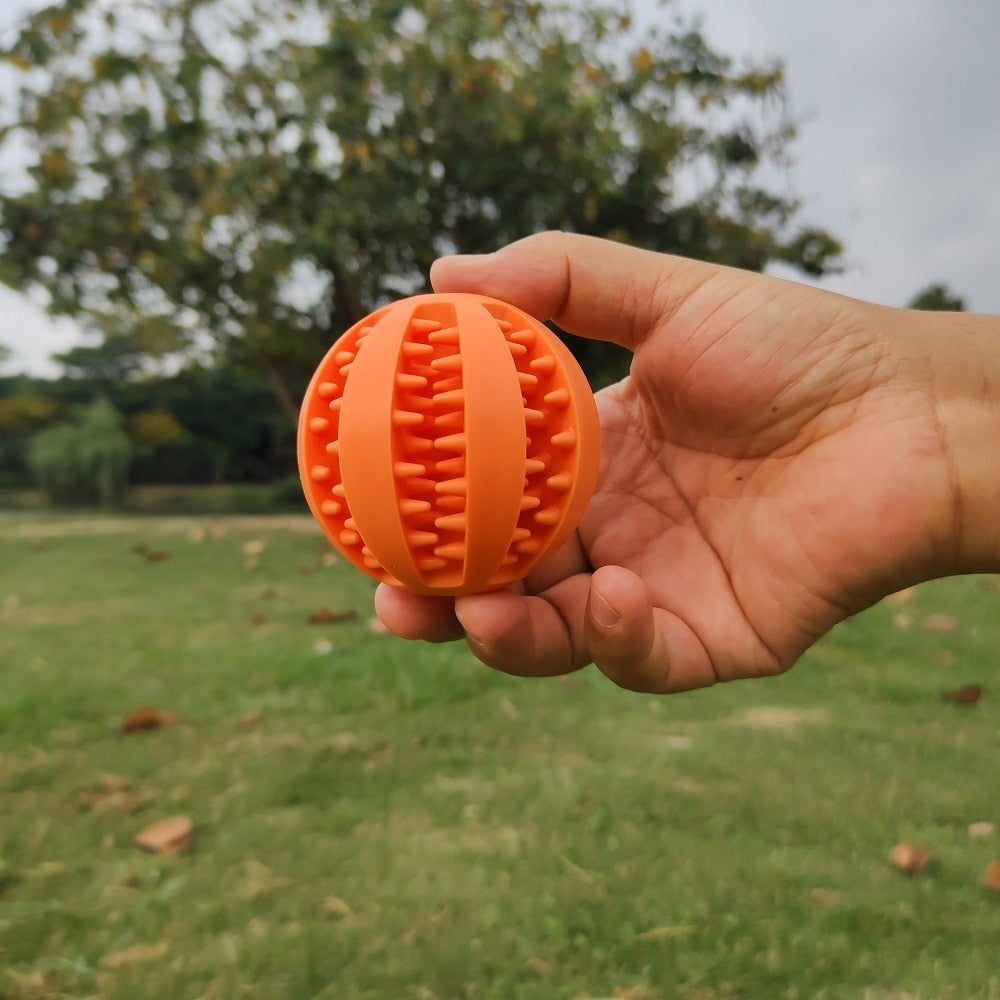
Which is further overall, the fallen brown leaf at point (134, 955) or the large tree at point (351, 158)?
the large tree at point (351, 158)

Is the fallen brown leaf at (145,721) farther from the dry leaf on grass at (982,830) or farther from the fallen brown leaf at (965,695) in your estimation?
the fallen brown leaf at (965,695)

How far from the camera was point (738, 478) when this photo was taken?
5.91ft

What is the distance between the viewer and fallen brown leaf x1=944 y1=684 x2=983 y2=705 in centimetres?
257

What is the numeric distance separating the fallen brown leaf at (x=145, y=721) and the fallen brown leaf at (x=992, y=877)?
218 centimetres

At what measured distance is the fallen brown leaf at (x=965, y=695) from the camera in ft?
8.45

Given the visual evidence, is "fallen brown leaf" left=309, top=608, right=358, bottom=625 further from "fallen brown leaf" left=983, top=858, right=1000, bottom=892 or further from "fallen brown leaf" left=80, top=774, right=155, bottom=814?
"fallen brown leaf" left=983, top=858, right=1000, bottom=892

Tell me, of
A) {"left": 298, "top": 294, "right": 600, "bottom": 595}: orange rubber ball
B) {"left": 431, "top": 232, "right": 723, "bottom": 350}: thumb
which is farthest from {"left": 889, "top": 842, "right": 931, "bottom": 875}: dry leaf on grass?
Result: {"left": 431, "top": 232, "right": 723, "bottom": 350}: thumb

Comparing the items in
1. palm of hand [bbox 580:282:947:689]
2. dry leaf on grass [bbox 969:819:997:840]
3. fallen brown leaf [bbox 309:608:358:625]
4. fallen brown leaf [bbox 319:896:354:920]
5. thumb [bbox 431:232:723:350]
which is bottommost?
fallen brown leaf [bbox 319:896:354:920]

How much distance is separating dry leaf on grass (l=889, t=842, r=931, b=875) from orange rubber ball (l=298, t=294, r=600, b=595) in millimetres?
1105

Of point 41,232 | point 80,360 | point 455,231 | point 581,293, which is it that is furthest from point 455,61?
point 80,360

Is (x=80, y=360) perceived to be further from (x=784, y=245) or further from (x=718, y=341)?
(x=718, y=341)

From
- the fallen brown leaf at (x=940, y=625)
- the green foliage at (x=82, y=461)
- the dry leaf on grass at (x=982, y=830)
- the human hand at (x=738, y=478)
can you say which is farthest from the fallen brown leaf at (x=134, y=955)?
the green foliage at (x=82, y=461)

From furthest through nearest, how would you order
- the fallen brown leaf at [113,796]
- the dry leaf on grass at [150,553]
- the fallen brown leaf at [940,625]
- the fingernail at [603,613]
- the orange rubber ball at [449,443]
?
the dry leaf on grass at [150,553] → the fallen brown leaf at [940,625] → the fallen brown leaf at [113,796] → the fingernail at [603,613] → the orange rubber ball at [449,443]

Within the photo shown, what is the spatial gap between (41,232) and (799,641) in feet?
21.5
